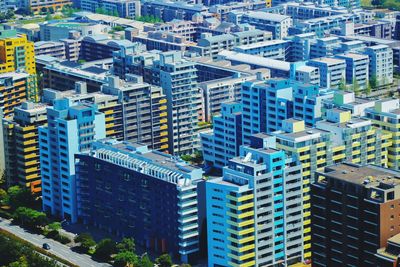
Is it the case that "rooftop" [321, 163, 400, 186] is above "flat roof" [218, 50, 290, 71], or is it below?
above

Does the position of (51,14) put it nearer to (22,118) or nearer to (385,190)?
(22,118)

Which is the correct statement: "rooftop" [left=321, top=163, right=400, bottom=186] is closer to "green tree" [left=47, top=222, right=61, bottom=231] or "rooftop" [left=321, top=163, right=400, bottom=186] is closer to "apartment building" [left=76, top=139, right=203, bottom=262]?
"apartment building" [left=76, top=139, right=203, bottom=262]

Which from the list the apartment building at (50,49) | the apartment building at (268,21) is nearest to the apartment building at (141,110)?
the apartment building at (50,49)

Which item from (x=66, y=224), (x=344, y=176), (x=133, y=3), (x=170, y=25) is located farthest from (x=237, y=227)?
(x=133, y=3)

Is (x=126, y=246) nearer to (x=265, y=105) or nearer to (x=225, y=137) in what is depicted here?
(x=225, y=137)

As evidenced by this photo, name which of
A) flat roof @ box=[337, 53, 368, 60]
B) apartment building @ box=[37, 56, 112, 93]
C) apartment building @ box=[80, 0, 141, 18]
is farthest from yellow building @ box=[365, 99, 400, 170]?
apartment building @ box=[80, 0, 141, 18]

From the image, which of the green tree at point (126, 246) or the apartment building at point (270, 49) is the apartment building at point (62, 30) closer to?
the apartment building at point (270, 49)

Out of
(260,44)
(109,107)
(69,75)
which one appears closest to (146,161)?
(109,107)
